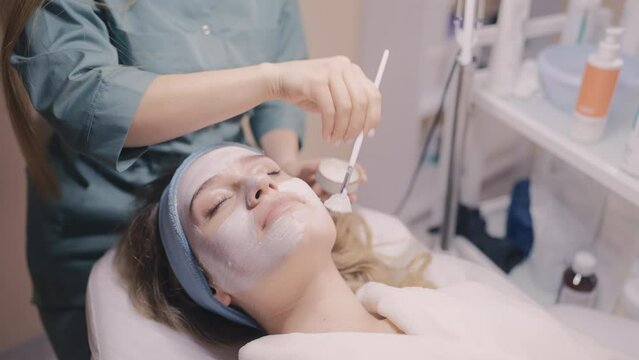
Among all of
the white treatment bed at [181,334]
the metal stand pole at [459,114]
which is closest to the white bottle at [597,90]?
the metal stand pole at [459,114]

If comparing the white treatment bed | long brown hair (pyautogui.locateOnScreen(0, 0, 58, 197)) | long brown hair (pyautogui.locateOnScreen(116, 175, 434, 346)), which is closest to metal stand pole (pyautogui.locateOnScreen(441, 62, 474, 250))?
the white treatment bed

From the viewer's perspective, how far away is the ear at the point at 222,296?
103cm

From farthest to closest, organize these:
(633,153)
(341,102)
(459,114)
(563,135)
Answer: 1. (459,114)
2. (563,135)
3. (633,153)
4. (341,102)

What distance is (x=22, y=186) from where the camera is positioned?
60.2 inches

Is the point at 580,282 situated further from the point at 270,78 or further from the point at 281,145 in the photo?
the point at 270,78

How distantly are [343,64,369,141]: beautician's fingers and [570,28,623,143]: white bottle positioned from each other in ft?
1.61

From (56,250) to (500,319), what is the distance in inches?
31.9

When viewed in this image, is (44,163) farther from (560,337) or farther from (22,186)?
(560,337)

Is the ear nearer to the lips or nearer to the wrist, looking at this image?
the lips

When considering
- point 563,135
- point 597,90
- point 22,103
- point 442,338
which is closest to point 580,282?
point 563,135

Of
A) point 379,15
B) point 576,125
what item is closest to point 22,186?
point 379,15

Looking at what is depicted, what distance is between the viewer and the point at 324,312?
102 cm

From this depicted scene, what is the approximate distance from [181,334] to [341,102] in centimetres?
49

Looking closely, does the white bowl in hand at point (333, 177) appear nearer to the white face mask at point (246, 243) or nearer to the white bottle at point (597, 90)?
the white face mask at point (246, 243)
